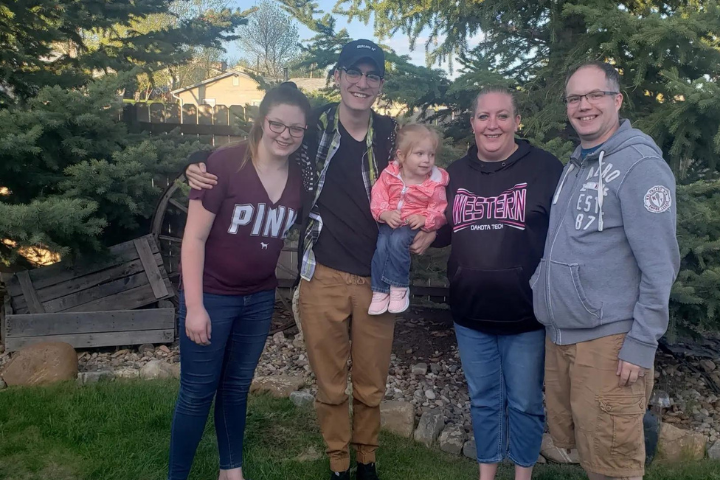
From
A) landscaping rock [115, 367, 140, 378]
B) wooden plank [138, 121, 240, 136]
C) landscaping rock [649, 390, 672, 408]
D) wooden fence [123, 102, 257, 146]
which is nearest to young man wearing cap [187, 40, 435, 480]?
landscaping rock [115, 367, 140, 378]

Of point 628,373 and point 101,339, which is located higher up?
point 628,373

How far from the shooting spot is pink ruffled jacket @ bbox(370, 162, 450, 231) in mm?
2543

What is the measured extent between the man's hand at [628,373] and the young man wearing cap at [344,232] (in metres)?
1.02

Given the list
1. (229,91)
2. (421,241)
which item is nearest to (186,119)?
(421,241)

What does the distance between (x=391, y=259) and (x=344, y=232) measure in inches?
10.2

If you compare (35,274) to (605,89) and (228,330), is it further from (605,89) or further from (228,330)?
(605,89)

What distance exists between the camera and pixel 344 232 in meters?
2.61

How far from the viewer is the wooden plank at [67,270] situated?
15.6 feet

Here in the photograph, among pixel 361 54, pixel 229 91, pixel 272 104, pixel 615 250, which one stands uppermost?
pixel 229 91

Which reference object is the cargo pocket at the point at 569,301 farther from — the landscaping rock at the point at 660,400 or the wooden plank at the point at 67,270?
the wooden plank at the point at 67,270

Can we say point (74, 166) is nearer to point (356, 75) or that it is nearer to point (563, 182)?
point (356, 75)

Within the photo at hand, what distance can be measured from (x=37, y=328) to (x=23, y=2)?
3208mm

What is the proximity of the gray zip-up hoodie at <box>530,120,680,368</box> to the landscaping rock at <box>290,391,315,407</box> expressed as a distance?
6.74 ft

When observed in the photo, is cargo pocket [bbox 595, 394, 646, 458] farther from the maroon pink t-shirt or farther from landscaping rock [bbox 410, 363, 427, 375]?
landscaping rock [bbox 410, 363, 427, 375]
